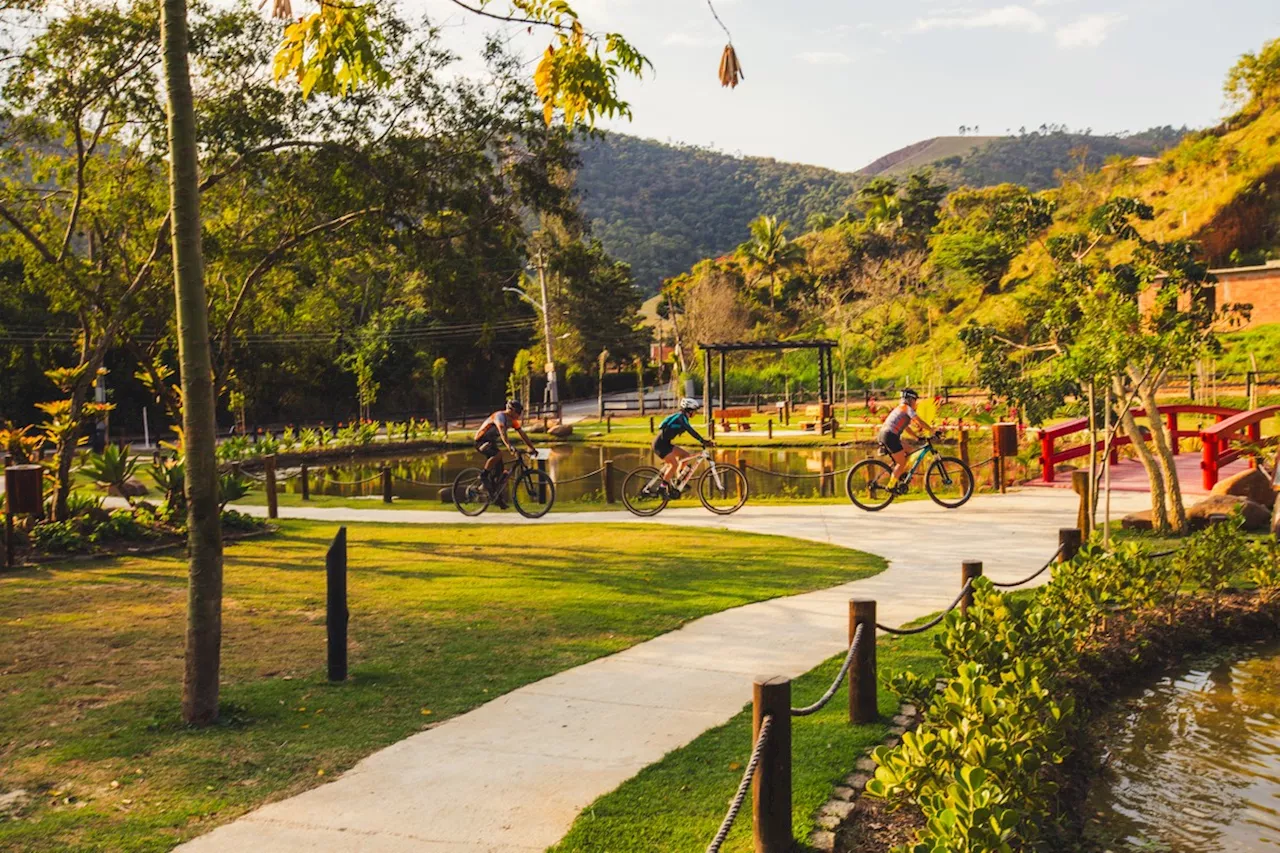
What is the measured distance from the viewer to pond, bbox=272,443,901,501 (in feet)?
75.2

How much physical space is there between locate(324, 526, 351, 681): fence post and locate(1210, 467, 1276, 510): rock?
11026mm

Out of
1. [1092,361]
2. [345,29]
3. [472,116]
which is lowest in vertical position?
[1092,361]

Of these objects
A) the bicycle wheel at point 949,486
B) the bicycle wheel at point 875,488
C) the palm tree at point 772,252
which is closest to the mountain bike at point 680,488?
the bicycle wheel at point 875,488

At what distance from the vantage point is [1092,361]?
→ 35.9 feet

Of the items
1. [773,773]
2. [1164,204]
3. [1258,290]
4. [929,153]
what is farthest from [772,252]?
[929,153]

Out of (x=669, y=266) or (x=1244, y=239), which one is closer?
(x=1244, y=239)

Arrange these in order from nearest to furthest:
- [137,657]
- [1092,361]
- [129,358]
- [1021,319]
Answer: [137,657], [1092,361], [129,358], [1021,319]

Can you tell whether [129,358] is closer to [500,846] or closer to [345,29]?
[345,29]

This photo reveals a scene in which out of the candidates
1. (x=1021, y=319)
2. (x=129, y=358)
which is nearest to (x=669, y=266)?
(x=1021, y=319)

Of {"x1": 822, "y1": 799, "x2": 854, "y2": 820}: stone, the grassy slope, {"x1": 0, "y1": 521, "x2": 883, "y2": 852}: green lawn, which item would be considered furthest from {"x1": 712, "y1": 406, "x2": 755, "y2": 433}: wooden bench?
{"x1": 822, "y1": 799, "x2": 854, "y2": 820}: stone

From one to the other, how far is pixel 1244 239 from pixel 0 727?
49579 millimetres

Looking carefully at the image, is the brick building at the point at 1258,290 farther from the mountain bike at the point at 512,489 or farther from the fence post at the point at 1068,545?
the fence post at the point at 1068,545

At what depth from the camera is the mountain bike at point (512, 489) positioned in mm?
16422

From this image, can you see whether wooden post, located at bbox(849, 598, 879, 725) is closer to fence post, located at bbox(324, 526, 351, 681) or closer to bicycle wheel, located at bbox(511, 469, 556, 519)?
fence post, located at bbox(324, 526, 351, 681)
